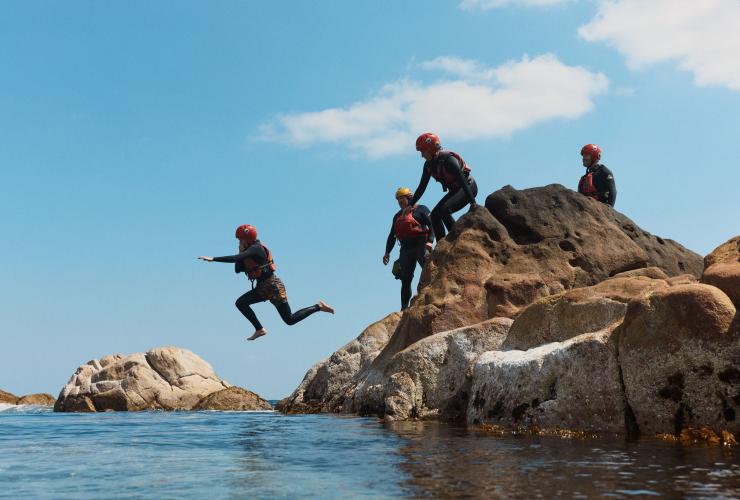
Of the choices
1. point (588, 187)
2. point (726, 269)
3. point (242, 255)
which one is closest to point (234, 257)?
point (242, 255)

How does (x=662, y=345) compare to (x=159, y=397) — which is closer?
(x=662, y=345)

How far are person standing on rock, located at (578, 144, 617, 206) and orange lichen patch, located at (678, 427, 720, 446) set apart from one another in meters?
10.1

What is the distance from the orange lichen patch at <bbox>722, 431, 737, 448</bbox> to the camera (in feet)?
20.4

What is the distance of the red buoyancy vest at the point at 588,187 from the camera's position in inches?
637

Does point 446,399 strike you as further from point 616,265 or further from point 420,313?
point 616,265

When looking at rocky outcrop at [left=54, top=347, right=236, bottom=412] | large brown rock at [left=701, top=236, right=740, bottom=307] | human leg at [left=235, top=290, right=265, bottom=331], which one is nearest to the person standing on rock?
human leg at [left=235, top=290, right=265, bottom=331]

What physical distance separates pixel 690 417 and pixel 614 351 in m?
0.86

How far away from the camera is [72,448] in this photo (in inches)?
295

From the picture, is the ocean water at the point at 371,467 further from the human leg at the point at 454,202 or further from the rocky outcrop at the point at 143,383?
the rocky outcrop at the point at 143,383

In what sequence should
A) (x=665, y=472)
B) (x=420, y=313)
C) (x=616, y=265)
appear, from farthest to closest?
1. (x=616, y=265)
2. (x=420, y=313)
3. (x=665, y=472)

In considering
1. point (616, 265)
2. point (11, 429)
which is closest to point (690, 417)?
point (616, 265)

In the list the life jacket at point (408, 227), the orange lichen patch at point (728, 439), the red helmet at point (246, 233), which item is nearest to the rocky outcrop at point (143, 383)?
the red helmet at point (246, 233)

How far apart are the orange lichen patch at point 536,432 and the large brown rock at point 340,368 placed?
6748 mm

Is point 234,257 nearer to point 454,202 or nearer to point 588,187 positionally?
point 454,202
